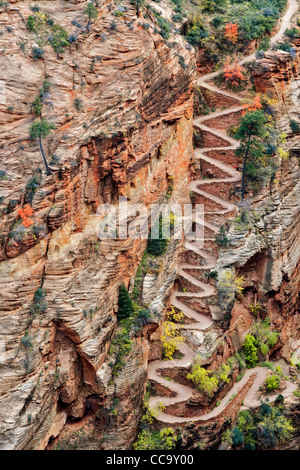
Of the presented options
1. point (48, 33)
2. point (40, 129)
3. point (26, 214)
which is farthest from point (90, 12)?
point (26, 214)

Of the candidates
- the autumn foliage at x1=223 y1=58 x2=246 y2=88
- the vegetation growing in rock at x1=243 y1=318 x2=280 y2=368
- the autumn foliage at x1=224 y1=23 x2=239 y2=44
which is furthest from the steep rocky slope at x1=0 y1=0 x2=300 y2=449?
the autumn foliage at x1=224 y1=23 x2=239 y2=44

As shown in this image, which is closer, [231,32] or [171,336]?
[171,336]

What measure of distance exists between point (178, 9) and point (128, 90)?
1540cm

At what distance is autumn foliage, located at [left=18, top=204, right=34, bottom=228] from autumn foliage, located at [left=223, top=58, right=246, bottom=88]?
22025mm

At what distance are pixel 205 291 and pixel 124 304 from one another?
261 inches

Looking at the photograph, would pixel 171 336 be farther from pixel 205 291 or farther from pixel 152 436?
pixel 152 436

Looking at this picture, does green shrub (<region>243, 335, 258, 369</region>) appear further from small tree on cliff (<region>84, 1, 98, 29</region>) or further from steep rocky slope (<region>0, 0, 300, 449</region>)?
small tree on cliff (<region>84, 1, 98, 29</region>)

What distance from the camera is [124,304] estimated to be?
37.0 metres

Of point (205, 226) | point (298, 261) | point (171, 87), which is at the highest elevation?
point (171, 87)

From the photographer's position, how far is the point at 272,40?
162 ft

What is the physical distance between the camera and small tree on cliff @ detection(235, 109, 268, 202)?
134 feet

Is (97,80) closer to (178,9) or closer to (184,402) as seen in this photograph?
(178,9)

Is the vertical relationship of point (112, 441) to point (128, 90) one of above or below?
below

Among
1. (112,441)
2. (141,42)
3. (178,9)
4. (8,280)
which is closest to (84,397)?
(112,441)
